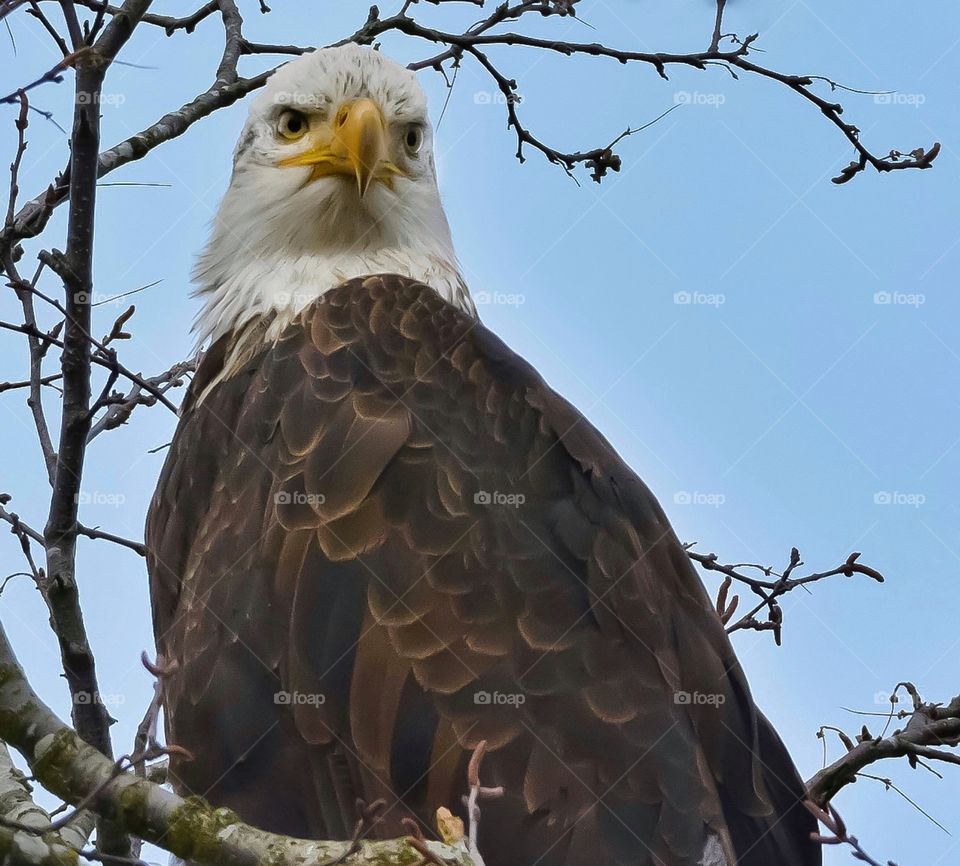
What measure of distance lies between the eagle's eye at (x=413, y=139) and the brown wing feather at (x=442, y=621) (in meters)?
1.13

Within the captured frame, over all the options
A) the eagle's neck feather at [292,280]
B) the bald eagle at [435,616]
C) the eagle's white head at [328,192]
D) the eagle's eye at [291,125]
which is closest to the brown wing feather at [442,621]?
the bald eagle at [435,616]

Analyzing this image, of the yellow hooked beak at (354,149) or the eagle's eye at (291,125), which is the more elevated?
the eagle's eye at (291,125)

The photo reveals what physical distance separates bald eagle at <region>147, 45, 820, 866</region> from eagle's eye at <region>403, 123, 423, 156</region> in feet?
2.81

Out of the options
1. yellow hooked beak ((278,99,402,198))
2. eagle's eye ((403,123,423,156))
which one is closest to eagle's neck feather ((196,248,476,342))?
yellow hooked beak ((278,99,402,198))

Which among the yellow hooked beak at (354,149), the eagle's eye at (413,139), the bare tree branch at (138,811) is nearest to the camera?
the bare tree branch at (138,811)

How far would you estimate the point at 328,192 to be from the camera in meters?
5.17

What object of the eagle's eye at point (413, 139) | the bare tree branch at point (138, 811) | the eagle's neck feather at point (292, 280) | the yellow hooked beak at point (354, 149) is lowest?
the bare tree branch at point (138, 811)

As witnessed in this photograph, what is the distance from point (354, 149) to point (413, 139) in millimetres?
421

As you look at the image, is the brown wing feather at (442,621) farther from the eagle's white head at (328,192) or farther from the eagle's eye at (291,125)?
the eagle's eye at (291,125)

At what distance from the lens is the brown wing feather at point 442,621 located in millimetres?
3666

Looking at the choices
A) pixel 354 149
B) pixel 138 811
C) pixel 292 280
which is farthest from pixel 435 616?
pixel 354 149

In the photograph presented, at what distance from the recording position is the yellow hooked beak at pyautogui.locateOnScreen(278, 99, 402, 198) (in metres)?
5.00

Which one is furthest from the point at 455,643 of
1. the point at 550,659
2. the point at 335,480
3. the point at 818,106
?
the point at 818,106

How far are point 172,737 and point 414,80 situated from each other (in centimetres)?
268
